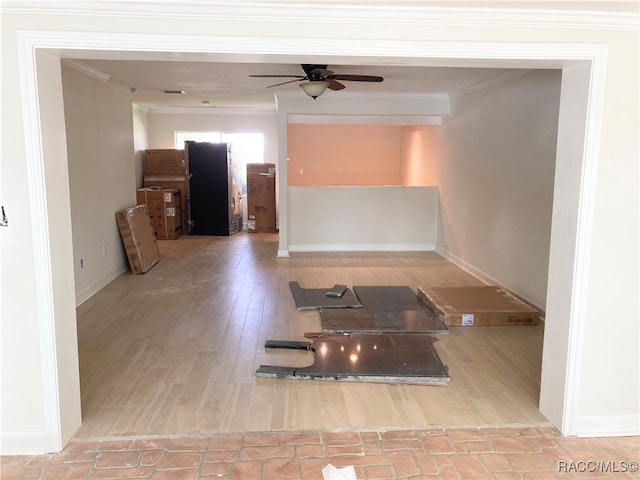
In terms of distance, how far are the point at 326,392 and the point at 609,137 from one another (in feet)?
6.85

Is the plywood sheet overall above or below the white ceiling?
below

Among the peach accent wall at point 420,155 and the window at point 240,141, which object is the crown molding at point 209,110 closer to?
the window at point 240,141

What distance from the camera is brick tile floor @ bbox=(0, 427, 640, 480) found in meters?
2.21

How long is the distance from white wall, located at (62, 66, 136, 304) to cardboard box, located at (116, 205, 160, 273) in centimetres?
10

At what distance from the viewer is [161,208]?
8.39 m

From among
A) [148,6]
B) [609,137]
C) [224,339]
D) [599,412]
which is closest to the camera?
[148,6]

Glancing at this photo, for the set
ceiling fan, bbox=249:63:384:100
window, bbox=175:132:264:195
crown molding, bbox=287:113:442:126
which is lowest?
window, bbox=175:132:264:195

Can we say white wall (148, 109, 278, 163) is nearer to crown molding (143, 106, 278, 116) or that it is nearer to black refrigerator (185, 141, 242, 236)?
crown molding (143, 106, 278, 116)

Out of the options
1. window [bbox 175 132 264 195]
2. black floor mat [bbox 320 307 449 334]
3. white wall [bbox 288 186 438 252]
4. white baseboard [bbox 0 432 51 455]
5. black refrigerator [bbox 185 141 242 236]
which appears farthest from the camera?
window [bbox 175 132 264 195]

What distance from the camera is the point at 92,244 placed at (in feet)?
17.0

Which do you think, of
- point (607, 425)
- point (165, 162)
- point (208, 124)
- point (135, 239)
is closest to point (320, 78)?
point (135, 239)

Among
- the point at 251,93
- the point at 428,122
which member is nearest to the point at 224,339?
the point at 251,93

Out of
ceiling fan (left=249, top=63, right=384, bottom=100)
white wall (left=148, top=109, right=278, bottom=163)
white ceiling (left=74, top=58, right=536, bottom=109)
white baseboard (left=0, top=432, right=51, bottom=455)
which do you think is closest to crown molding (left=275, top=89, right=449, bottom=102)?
white ceiling (left=74, top=58, right=536, bottom=109)

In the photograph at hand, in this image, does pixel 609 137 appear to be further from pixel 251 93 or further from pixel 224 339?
pixel 251 93
